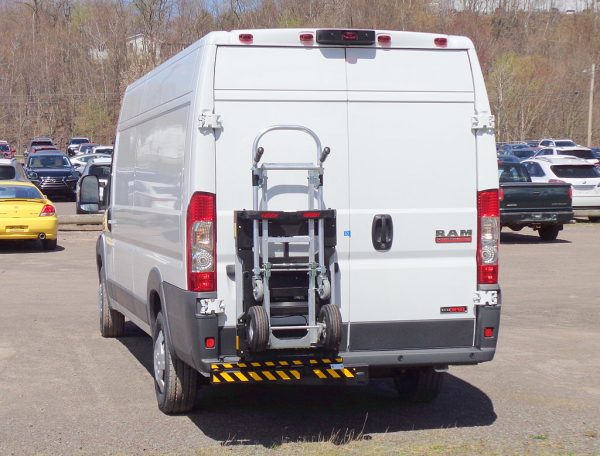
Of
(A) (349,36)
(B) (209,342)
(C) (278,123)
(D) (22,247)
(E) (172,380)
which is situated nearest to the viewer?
(B) (209,342)

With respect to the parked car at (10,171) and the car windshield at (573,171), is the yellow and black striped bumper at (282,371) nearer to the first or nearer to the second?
the parked car at (10,171)

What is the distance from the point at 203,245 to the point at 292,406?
84.0 inches

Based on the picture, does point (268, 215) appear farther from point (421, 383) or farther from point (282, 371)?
point (421, 383)

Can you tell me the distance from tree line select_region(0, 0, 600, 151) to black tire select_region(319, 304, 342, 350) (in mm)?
62240

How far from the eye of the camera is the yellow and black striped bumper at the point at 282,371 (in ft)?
23.0

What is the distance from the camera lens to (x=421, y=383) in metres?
8.55

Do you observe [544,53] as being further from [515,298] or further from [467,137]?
[467,137]

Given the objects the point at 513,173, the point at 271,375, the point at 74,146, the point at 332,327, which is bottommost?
the point at 271,375

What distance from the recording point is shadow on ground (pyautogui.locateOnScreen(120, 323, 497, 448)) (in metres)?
7.64

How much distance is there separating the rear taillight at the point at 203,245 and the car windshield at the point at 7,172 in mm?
20107

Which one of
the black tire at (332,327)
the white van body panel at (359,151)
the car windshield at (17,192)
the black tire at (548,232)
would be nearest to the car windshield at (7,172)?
the car windshield at (17,192)

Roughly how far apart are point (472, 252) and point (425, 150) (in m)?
0.79

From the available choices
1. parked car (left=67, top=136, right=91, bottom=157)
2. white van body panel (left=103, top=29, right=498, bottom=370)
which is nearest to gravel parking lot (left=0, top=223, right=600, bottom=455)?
white van body panel (left=103, top=29, right=498, bottom=370)

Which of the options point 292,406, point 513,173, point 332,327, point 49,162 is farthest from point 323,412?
point 49,162
